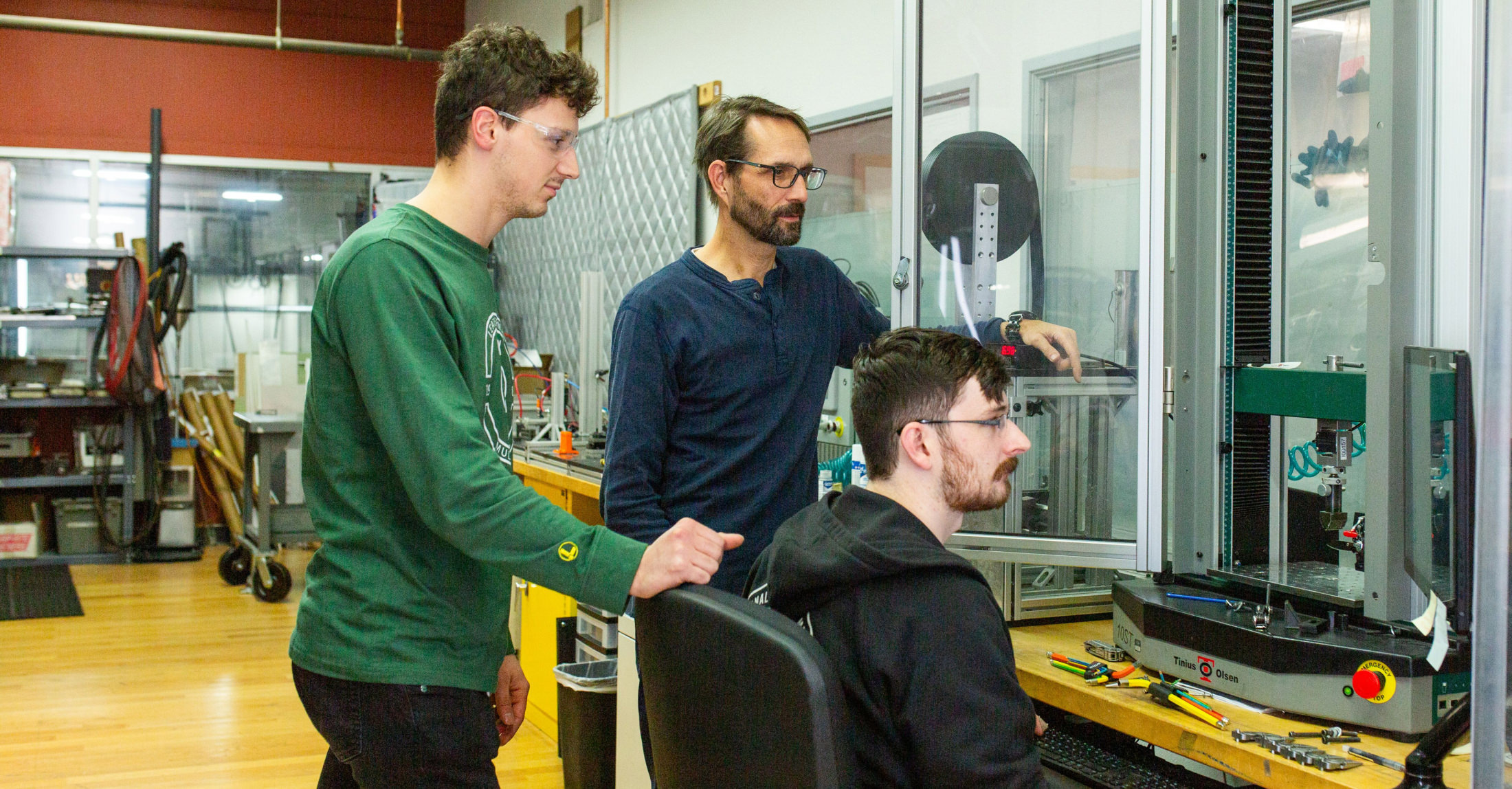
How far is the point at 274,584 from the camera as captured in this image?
5.94 m

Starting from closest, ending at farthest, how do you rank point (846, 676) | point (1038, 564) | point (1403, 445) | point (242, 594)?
point (846, 676) < point (1403, 445) < point (1038, 564) < point (242, 594)

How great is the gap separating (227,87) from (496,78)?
7103mm

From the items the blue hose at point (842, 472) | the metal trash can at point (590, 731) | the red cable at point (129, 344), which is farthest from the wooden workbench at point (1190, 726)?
the red cable at point (129, 344)

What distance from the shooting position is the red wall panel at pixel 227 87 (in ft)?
24.3

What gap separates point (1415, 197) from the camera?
1567 mm

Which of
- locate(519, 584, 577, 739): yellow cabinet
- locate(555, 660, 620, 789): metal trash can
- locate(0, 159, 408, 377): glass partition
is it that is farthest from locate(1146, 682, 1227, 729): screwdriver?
Answer: locate(0, 159, 408, 377): glass partition

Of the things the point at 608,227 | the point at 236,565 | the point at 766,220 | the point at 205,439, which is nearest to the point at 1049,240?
the point at 766,220

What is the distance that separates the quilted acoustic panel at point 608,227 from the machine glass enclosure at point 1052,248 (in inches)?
88.3

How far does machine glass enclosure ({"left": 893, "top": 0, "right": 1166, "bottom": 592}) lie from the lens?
2002 mm

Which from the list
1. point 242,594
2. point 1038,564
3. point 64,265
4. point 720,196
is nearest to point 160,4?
point 64,265

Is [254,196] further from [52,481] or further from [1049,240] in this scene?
[1049,240]

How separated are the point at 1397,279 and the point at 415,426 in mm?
1234

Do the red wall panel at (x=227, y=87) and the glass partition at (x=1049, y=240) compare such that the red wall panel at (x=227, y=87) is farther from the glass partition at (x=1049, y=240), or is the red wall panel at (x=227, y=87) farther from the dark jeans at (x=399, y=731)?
the dark jeans at (x=399, y=731)

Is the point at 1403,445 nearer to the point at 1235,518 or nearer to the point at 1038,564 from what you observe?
the point at 1235,518
